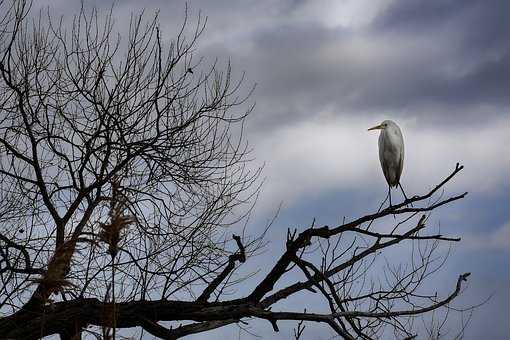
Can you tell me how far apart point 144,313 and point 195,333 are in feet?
1.71

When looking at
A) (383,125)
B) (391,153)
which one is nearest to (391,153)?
(391,153)

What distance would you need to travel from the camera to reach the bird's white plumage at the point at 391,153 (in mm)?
10586

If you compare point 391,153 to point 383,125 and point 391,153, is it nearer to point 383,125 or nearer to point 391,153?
point 391,153

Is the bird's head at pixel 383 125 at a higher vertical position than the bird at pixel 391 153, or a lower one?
higher

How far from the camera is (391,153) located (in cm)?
1069

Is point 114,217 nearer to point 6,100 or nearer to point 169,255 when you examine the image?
point 169,255

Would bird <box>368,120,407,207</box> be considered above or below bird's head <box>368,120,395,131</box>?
below

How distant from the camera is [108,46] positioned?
24.8ft

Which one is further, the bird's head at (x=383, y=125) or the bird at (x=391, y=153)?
the bird's head at (x=383, y=125)

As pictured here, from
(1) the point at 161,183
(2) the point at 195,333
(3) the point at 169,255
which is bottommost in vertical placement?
(2) the point at 195,333

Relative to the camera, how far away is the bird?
34.7 ft

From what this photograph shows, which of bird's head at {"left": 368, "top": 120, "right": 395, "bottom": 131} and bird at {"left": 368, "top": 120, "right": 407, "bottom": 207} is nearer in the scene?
bird at {"left": 368, "top": 120, "right": 407, "bottom": 207}

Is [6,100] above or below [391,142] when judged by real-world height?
below

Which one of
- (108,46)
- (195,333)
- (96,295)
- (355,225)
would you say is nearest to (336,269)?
(355,225)
